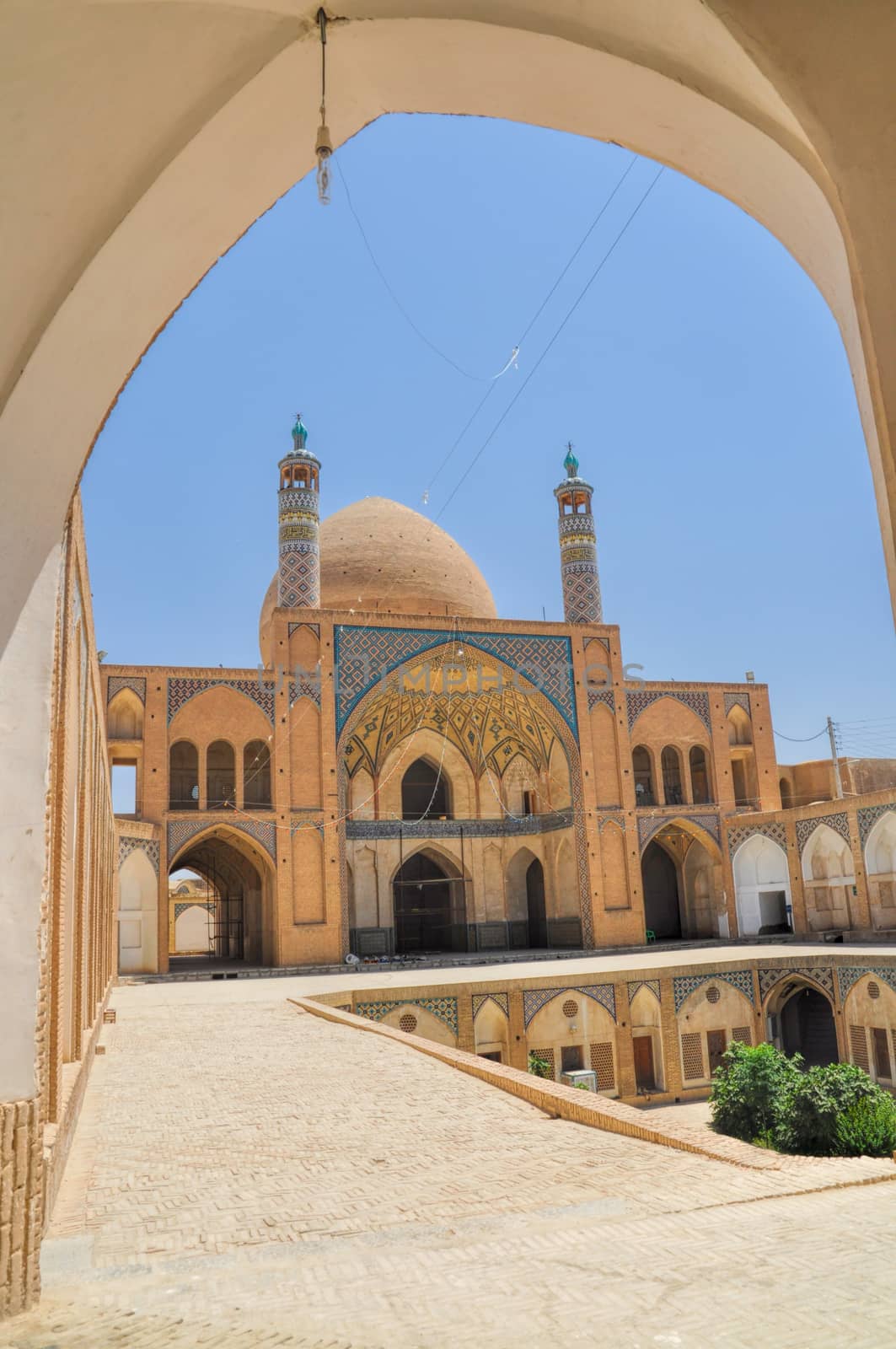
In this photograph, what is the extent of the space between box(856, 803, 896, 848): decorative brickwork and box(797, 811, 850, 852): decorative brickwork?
0.39m

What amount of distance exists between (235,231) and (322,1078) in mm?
5121

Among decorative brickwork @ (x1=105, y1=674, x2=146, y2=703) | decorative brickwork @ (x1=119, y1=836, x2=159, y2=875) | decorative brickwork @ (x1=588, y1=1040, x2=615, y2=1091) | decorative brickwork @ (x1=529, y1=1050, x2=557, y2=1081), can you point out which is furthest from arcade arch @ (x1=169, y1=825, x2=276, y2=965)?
decorative brickwork @ (x1=588, y1=1040, x2=615, y2=1091)

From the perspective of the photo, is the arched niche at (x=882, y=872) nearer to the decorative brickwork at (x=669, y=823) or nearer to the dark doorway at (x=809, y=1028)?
the dark doorway at (x=809, y=1028)

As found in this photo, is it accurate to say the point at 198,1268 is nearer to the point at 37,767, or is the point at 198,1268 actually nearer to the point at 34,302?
the point at 37,767

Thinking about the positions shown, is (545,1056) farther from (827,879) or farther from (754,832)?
(754,832)

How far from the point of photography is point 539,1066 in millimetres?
12461

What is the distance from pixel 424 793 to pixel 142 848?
20.3ft

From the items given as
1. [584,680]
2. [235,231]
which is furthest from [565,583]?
[235,231]

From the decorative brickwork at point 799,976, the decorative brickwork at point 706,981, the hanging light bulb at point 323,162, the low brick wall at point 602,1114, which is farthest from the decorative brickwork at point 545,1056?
the hanging light bulb at point 323,162

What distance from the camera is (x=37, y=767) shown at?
2602 millimetres

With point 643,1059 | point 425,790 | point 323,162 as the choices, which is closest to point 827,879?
point 643,1059

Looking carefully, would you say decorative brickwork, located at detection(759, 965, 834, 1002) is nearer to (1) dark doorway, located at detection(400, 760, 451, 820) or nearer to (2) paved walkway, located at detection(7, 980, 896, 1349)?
(1) dark doorway, located at detection(400, 760, 451, 820)

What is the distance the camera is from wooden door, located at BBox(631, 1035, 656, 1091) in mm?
13508

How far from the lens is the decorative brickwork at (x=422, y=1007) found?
1170 cm
